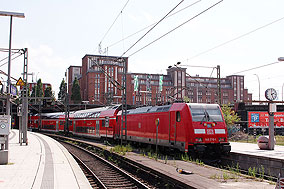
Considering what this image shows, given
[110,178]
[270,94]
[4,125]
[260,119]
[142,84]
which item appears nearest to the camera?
[110,178]

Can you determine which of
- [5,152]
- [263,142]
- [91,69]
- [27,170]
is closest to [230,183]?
[27,170]

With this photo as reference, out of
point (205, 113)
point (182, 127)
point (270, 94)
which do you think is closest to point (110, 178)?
point (182, 127)

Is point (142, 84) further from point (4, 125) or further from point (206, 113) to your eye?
point (4, 125)

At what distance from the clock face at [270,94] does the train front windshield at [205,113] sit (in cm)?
628

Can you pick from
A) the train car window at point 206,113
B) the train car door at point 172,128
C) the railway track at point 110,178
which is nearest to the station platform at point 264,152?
the train car window at point 206,113

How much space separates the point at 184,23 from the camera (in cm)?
1393

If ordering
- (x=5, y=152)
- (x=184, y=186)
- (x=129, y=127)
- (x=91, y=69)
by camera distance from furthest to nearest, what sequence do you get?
1. (x=91, y=69)
2. (x=129, y=127)
3. (x=5, y=152)
4. (x=184, y=186)

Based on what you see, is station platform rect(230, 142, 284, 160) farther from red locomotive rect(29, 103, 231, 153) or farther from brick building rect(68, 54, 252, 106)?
brick building rect(68, 54, 252, 106)

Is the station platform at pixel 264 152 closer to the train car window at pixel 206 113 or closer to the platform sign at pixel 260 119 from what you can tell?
the train car window at pixel 206 113

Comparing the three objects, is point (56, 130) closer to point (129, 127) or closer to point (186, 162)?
point (129, 127)

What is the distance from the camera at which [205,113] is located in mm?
18078

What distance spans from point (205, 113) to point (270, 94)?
755cm

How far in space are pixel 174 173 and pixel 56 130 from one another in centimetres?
4967

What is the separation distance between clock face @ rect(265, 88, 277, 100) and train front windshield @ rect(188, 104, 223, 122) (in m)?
6.28
